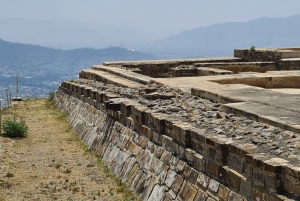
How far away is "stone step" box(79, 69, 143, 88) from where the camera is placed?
1450cm

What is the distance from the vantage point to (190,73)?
1897 centimetres

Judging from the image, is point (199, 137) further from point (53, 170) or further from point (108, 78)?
point (108, 78)

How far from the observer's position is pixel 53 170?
432 inches

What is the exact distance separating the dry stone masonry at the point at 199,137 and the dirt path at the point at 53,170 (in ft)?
1.02

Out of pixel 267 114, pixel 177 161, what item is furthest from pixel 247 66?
pixel 177 161

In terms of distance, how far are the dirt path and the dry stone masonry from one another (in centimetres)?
31

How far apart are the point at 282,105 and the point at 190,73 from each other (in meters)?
10.4

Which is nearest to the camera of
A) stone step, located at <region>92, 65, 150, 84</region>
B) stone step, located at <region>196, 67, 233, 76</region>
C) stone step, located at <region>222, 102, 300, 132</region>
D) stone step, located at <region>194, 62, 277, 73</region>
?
stone step, located at <region>222, 102, 300, 132</region>

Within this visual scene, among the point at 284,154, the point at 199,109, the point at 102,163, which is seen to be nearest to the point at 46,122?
the point at 102,163

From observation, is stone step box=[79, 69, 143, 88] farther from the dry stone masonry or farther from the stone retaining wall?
the stone retaining wall

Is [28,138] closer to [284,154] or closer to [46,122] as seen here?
[46,122]

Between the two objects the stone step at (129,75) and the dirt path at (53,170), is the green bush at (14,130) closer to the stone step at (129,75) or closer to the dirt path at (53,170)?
the dirt path at (53,170)

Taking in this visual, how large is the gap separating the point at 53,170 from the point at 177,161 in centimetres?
377

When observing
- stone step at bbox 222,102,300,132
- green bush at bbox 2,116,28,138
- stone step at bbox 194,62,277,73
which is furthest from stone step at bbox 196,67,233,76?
stone step at bbox 222,102,300,132
